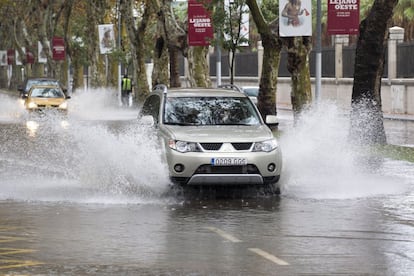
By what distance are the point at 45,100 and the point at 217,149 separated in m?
28.9

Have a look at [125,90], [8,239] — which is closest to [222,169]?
[8,239]

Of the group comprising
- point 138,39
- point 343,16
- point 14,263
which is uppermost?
point 343,16

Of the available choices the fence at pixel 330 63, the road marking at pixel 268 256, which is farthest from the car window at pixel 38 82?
the road marking at pixel 268 256

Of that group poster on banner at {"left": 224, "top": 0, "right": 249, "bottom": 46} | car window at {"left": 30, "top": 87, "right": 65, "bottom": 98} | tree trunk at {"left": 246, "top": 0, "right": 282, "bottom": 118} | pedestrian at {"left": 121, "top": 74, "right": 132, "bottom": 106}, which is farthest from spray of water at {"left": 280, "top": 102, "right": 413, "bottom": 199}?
pedestrian at {"left": 121, "top": 74, "right": 132, "bottom": 106}

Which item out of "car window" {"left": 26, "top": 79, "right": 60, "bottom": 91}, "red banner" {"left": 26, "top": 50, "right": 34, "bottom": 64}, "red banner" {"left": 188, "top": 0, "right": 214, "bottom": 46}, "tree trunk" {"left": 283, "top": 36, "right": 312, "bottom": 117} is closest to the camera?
"tree trunk" {"left": 283, "top": 36, "right": 312, "bottom": 117}

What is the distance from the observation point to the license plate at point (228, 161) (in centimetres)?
1555

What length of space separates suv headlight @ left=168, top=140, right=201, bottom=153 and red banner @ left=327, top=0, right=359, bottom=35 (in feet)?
45.1

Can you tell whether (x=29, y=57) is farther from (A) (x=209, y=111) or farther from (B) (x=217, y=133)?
(B) (x=217, y=133)

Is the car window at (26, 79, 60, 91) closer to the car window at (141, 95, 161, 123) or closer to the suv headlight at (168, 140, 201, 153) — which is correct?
the car window at (141, 95, 161, 123)

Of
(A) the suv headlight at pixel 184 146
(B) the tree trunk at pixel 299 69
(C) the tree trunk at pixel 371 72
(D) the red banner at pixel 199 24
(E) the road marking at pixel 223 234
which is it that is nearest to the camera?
(E) the road marking at pixel 223 234

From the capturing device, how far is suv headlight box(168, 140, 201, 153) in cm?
1570

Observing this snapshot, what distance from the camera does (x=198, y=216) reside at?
46.3 feet

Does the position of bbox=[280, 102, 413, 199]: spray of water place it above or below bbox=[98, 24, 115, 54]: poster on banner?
below

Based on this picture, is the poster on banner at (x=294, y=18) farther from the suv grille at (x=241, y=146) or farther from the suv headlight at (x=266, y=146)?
the suv grille at (x=241, y=146)
